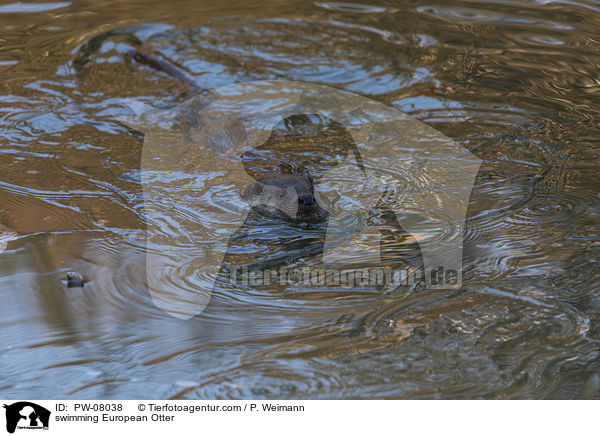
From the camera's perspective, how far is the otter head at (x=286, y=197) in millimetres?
3846

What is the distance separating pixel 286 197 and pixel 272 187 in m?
0.18

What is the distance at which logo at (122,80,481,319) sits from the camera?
334 cm

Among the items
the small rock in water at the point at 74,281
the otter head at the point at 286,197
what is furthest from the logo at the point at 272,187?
the small rock in water at the point at 74,281

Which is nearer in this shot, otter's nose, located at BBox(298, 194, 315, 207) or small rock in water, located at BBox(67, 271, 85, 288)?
small rock in water, located at BBox(67, 271, 85, 288)

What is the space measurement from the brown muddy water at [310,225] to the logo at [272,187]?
0.09m

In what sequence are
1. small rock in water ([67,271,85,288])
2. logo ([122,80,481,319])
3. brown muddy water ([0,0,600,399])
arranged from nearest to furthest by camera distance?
brown muddy water ([0,0,600,399]) → small rock in water ([67,271,85,288]) → logo ([122,80,481,319])

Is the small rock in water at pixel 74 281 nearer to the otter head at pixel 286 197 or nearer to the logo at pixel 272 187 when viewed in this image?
the logo at pixel 272 187
